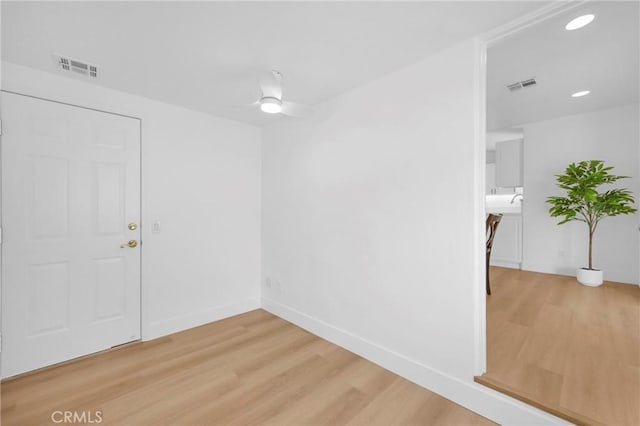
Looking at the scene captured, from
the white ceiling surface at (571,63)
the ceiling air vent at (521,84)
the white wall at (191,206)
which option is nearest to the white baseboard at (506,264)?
the white ceiling surface at (571,63)

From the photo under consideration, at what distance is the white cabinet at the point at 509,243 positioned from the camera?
471 cm

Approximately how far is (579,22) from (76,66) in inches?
143

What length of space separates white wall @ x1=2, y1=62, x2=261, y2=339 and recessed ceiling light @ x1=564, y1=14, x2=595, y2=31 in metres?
3.05

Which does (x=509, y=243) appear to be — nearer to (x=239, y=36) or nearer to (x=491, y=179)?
(x=491, y=179)

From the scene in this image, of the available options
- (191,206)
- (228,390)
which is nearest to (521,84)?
(191,206)

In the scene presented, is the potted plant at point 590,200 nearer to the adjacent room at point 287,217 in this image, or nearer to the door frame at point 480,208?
the adjacent room at point 287,217

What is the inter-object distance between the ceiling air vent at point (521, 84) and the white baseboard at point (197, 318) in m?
3.85

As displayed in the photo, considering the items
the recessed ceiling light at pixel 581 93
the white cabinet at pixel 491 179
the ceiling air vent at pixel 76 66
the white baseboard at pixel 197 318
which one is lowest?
the white baseboard at pixel 197 318

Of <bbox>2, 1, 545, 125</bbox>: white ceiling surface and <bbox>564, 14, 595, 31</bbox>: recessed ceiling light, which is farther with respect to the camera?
<bbox>564, 14, 595, 31</bbox>: recessed ceiling light

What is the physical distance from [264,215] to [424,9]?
8.79ft

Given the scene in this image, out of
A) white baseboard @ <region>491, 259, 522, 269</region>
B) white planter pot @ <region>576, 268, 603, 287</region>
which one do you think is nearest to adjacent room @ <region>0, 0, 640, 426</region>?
white planter pot @ <region>576, 268, 603, 287</region>

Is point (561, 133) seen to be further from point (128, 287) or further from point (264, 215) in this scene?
point (128, 287)

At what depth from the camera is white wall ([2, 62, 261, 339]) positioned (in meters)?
2.61

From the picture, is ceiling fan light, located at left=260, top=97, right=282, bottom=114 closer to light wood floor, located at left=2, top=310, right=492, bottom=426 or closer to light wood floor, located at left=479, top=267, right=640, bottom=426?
light wood floor, located at left=2, top=310, right=492, bottom=426
